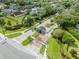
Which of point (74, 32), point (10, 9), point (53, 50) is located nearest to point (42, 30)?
point (74, 32)

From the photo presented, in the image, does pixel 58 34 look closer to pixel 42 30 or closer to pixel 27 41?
pixel 42 30

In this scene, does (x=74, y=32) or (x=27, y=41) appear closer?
(x=27, y=41)

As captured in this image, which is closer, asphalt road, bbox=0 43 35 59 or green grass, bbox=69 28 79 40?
asphalt road, bbox=0 43 35 59

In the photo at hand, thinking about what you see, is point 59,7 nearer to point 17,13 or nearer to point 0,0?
point 17,13

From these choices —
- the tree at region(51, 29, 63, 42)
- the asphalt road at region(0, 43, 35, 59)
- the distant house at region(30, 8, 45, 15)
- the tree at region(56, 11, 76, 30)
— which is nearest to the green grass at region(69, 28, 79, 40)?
the tree at region(56, 11, 76, 30)

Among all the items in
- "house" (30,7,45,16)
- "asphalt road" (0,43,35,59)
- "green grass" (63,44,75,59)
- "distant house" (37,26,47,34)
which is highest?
"house" (30,7,45,16)

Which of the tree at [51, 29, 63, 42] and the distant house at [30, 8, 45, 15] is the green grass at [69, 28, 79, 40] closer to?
the tree at [51, 29, 63, 42]
